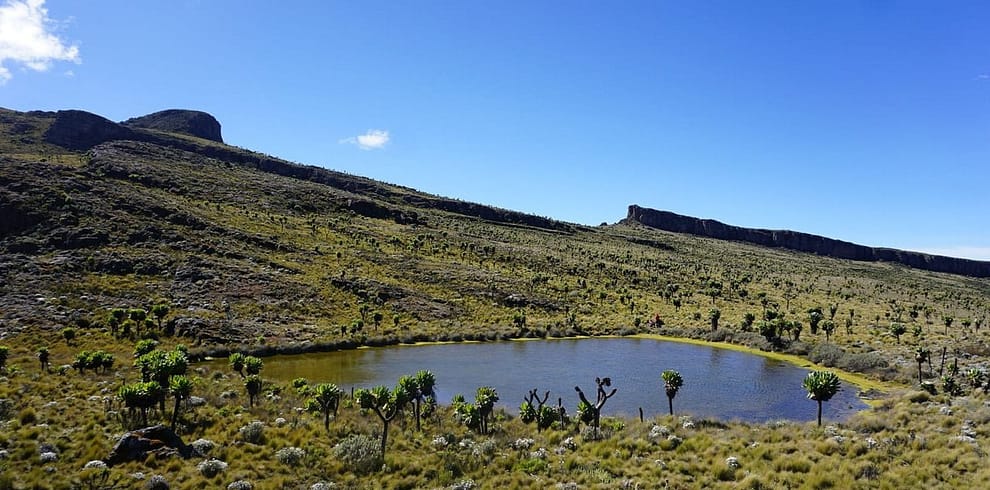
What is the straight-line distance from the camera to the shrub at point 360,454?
22203 millimetres

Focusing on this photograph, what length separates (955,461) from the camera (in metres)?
20.9

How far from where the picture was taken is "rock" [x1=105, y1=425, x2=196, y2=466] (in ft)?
67.0

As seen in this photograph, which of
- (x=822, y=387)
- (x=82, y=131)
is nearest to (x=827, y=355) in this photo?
(x=822, y=387)

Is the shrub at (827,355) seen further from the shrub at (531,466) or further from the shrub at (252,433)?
the shrub at (252,433)

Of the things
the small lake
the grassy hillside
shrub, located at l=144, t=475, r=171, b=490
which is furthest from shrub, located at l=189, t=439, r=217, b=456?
the small lake

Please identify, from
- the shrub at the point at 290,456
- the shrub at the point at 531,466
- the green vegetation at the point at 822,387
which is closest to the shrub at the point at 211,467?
the shrub at the point at 290,456

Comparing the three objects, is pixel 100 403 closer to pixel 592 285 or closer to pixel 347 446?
pixel 347 446

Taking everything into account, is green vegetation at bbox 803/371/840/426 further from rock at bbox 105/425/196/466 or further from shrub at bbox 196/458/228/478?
rock at bbox 105/425/196/466

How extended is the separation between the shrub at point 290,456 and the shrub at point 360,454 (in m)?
1.65

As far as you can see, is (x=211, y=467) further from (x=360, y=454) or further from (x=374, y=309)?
(x=374, y=309)

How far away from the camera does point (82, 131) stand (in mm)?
143125

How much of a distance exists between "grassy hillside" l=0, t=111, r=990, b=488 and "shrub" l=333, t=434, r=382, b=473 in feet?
1.85

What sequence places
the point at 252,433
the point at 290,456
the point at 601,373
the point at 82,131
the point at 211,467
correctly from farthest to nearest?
the point at 82,131 < the point at 601,373 < the point at 252,433 < the point at 290,456 < the point at 211,467

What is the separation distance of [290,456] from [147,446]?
565 centimetres
